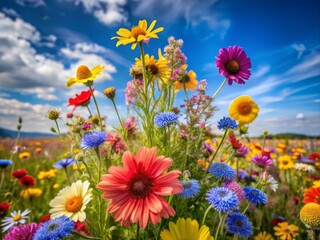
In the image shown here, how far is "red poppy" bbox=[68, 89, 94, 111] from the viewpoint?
1.71 meters

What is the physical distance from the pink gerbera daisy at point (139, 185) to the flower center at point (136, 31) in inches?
26.0

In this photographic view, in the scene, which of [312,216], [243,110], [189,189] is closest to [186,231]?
[189,189]

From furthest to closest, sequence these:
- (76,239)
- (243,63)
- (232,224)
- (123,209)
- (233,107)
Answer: (233,107), (243,63), (232,224), (76,239), (123,209)

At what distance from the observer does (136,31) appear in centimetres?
131

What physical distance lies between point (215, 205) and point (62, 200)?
71 centimetres

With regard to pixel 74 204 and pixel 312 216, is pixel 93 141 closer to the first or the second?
pixel 74 204

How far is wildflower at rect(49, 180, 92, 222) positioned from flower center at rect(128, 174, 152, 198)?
0.28m

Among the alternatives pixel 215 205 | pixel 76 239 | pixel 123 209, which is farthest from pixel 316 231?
pixel 76 239

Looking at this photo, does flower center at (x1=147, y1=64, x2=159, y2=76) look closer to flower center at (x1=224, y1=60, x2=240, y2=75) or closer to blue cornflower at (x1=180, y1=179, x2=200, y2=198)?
flower center at (x1=224, y1=60, x2=240, y2=75)

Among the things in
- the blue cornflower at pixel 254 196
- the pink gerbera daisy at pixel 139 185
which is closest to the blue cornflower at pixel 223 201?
the pink gerbera daisy at pixel 139 185

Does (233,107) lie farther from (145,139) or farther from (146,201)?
(146,201)

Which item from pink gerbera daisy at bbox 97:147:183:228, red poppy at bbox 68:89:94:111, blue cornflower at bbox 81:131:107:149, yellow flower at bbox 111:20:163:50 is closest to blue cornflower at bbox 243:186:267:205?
pink gerbera daisy at bbox 97:147:183:228

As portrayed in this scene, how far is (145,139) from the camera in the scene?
149cm

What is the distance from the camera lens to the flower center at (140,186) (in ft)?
2.98
